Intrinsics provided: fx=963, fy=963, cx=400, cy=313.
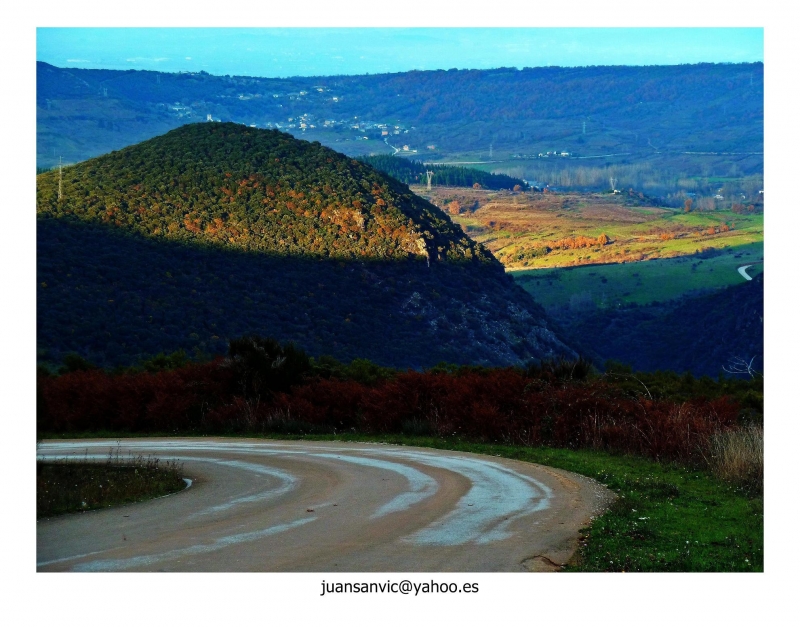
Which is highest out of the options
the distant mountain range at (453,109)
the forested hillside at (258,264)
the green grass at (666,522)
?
the distant mountain range at (453,109)

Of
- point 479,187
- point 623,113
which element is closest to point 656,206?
point 479,187

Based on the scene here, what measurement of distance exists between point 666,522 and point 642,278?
75453 mm

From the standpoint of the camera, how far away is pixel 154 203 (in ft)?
219

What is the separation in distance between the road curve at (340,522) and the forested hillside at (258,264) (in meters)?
31.3

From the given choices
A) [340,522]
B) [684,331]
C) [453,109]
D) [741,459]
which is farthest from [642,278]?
[453,109]

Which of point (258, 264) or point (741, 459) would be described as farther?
point (258, 264)

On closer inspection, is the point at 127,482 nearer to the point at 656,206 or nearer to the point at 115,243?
the point at 115,243

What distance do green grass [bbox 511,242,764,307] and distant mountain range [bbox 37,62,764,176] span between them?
54.7 m

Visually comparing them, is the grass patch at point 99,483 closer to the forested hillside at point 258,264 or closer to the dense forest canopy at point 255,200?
the forested hillside at point 258,264

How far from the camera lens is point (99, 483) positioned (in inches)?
540

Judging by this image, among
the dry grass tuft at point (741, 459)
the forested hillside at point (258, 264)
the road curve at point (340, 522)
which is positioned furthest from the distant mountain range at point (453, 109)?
the dry grass tuft at point (741, 459)

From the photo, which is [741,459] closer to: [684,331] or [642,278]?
[684,331]

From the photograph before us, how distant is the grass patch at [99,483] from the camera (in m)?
12.1
